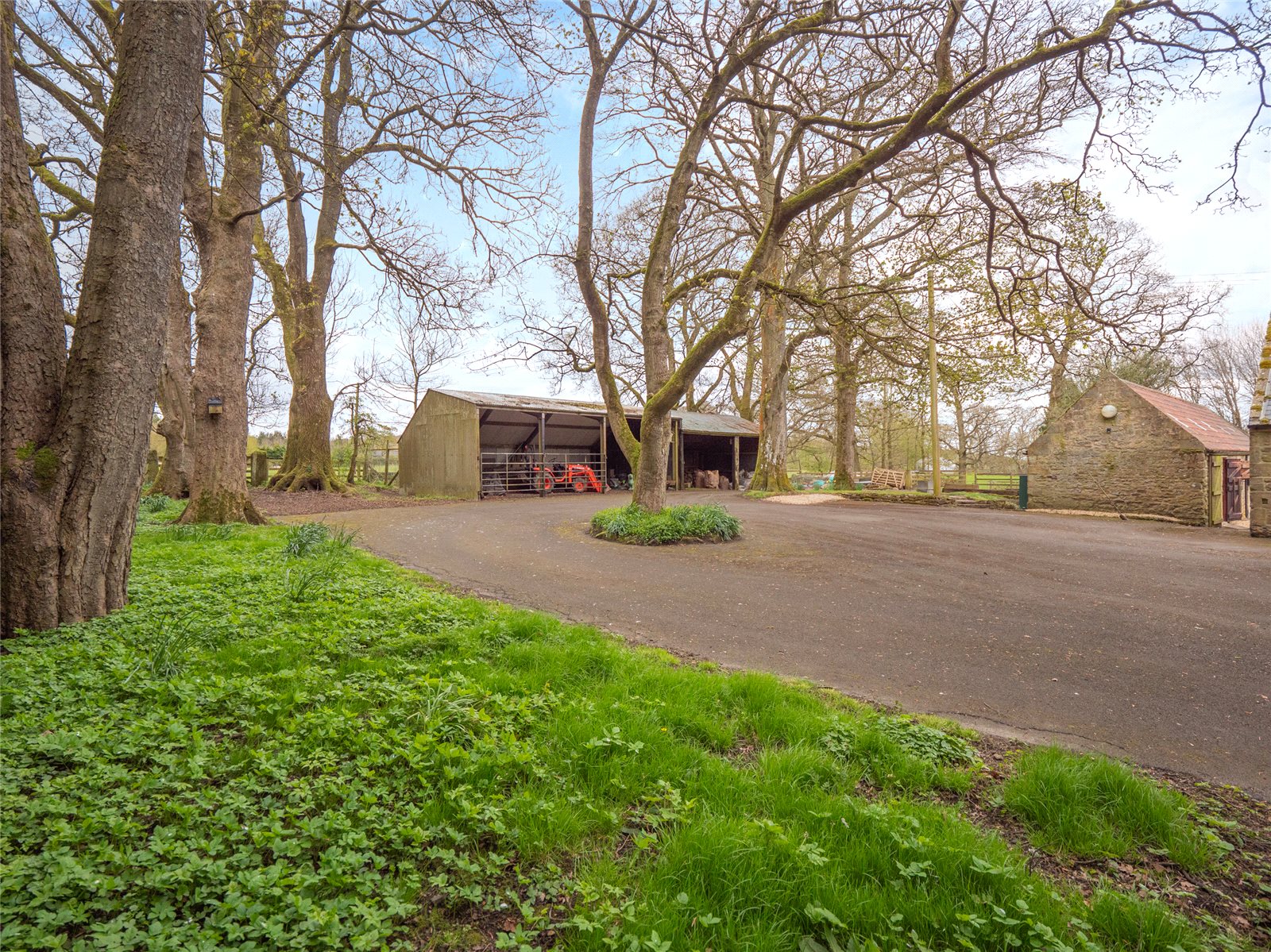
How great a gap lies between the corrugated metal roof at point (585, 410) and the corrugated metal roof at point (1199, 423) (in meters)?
13.2

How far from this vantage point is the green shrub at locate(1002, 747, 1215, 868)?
2.15 metres

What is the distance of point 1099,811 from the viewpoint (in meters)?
2.32

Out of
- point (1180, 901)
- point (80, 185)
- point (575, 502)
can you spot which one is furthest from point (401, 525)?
point (1180, 901)

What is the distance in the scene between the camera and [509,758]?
2.38m

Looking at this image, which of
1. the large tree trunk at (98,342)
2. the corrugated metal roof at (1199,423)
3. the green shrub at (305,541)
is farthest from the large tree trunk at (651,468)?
the corrugated metal roof at (1199,423)

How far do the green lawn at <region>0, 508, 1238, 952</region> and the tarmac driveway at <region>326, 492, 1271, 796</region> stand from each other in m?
0.88

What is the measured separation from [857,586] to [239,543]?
7.57m

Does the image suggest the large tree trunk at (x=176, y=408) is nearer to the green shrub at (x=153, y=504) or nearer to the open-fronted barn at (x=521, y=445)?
the green shrub at (x=153, y=504)

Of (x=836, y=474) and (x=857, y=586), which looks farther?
(x=836, y=474)

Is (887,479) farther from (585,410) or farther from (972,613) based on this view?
(972,613)

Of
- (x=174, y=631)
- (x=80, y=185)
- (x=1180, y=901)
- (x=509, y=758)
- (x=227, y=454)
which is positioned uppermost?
→ (x=80, y=185)

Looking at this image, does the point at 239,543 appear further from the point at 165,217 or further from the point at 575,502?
the point at 575,502

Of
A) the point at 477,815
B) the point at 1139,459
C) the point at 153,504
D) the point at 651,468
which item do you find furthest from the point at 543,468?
the point at 477,815

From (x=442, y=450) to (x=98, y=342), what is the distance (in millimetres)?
16723
